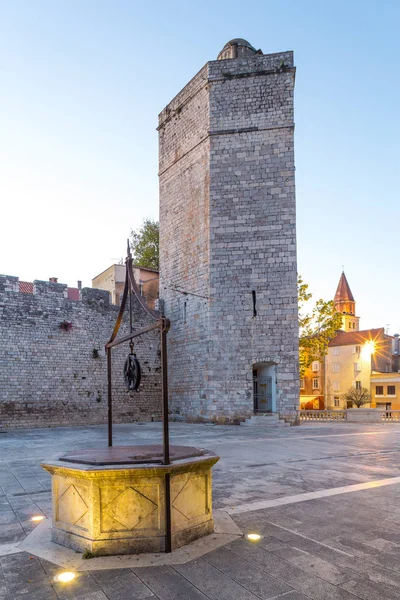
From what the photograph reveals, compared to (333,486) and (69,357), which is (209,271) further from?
(333,486)

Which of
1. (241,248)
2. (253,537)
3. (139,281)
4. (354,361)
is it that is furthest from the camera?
(354,361)

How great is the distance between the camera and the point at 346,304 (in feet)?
231

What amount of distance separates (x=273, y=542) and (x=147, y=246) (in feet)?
103

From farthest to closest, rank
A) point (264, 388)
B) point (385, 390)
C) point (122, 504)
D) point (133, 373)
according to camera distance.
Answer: point (385, 390) < point (264, 388) < point (133, 373) < point (122, 504)

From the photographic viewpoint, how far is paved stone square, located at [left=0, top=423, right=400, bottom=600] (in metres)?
3.22

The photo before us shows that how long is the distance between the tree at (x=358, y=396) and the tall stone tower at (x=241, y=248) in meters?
31.3

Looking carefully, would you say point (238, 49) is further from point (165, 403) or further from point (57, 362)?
point (165, 403)

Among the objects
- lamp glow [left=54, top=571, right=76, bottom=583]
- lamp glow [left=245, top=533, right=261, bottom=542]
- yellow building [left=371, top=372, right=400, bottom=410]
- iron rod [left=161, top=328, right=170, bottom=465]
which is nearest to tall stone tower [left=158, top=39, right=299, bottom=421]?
lamp glow [left=245, top=533, right=261, bottom=542]

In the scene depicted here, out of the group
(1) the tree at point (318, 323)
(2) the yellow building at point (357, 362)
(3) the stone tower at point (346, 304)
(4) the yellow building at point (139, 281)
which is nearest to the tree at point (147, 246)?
(4) the yellow building at point (139, 281)

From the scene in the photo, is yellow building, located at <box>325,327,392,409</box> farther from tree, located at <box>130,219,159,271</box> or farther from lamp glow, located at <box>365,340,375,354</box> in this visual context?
tree, located at <box>130,219,159,271</box>

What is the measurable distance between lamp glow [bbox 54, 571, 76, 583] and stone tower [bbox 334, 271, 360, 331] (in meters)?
67.8

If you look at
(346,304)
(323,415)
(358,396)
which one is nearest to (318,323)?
(323,415)

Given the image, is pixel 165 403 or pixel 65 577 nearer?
pixel 65 577

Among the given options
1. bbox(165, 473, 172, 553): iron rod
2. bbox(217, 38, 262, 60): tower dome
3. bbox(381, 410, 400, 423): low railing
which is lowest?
bbox(381, 410, 400, 423): low railing
